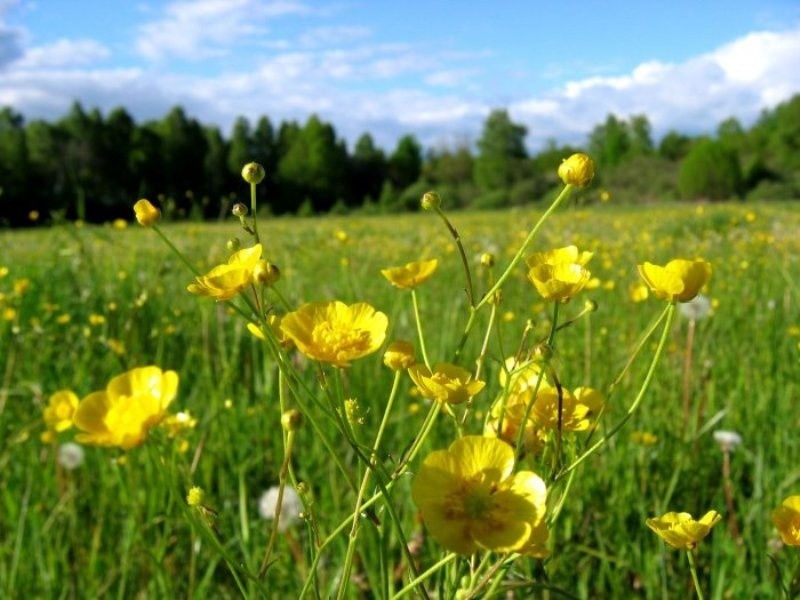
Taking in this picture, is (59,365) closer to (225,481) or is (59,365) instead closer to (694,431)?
(225,481)

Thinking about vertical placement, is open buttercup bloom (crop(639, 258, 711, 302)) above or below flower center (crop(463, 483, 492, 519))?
above

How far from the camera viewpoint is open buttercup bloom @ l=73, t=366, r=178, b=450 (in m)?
0.45

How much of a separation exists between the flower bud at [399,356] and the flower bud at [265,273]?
9cm

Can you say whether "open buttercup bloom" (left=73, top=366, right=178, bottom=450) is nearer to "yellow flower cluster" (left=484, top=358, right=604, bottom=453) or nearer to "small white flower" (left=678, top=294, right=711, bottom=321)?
"yellow flower cluster" (left=484, top=358, right=604, bottom=453)

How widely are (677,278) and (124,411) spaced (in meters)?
0.35

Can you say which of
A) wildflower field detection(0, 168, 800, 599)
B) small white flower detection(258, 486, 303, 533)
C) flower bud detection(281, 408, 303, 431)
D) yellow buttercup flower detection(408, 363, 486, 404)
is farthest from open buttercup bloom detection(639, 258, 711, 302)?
small white flower detection(258, 486, 303, 533)

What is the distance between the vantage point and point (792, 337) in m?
2.20

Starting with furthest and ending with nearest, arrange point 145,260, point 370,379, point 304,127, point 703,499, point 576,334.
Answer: point 304,127
point 145,260
point 576,334
point 370,379
point 703,499

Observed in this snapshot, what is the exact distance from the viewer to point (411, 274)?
60 centimetres

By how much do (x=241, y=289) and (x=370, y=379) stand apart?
1.42 meters

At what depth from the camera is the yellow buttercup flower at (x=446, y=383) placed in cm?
46

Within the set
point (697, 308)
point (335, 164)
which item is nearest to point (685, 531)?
point (697, 308)

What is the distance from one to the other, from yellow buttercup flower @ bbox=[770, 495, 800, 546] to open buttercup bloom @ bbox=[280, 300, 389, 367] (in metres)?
0.28

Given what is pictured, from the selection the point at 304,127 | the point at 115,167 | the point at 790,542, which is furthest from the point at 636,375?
the point at 304,127
